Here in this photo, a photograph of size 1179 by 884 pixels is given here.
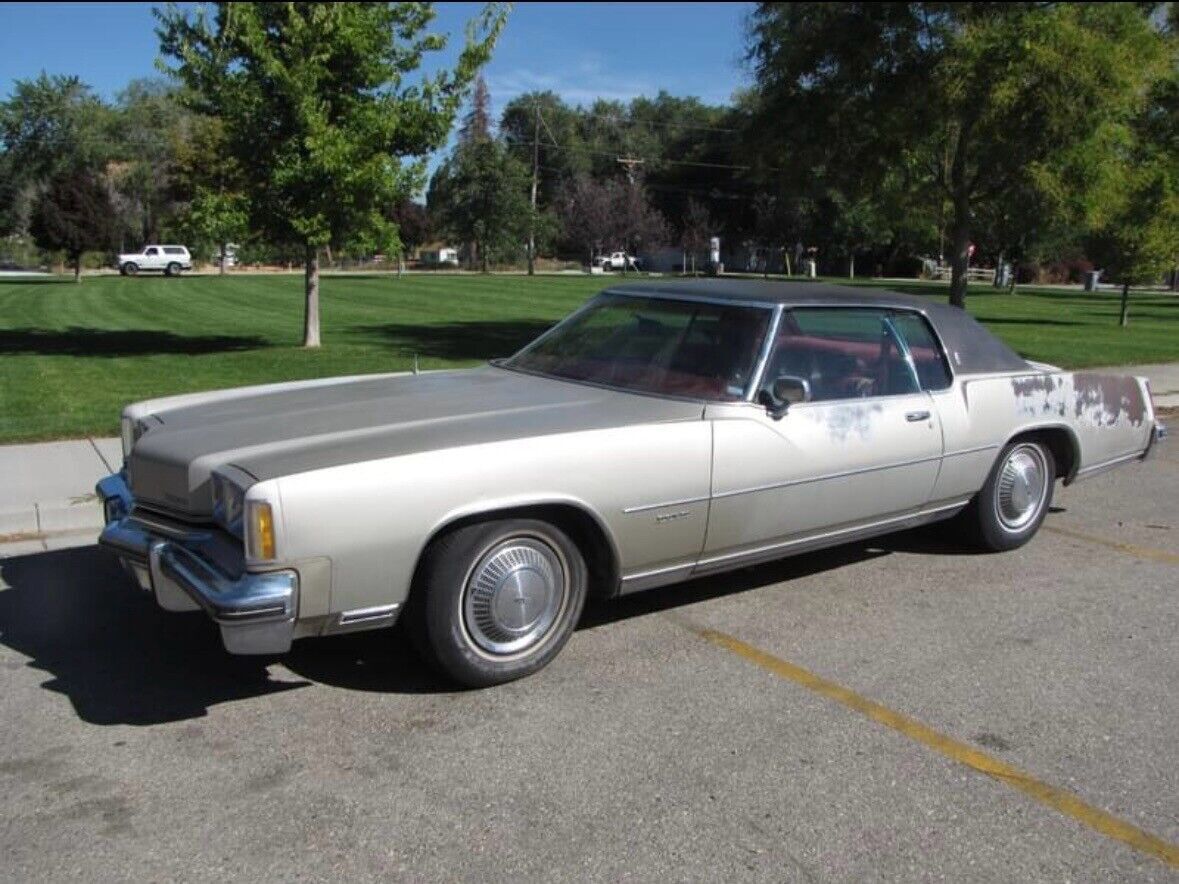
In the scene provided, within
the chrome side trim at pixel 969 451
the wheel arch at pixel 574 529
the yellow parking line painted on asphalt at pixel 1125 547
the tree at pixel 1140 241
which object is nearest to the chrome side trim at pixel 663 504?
the wheel arch at pixel 574 529

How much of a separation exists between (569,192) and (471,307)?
2192 inches

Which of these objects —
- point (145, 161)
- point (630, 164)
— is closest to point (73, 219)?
point (145, 161)

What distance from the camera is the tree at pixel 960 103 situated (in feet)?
32.4

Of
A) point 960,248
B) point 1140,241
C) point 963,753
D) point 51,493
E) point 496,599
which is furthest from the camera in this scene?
point 1140,241

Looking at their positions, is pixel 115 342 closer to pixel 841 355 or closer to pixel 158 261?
pixel 841 355

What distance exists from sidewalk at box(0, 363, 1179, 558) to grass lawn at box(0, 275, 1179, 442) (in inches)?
25.0

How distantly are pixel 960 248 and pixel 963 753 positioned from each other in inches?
496

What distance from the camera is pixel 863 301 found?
17.3 ft

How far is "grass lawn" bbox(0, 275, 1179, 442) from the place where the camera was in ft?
35.8

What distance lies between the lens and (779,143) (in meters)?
14.0

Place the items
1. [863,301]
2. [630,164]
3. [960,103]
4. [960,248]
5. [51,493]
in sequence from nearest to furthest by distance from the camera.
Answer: [863,301]
[51,493]
[960,103]
[960,248]
[630,164]

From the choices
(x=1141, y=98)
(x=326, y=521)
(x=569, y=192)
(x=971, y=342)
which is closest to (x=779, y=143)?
(x=1141, y=98)

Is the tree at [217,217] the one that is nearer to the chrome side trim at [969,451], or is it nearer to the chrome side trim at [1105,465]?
the chrome side trim at [969,451]

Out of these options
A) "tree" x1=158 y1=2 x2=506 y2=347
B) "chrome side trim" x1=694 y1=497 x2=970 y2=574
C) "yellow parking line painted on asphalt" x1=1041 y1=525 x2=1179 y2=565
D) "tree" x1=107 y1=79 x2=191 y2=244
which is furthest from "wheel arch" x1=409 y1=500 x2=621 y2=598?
"tree" x1=107 y1=79 x2=191 y2=244
